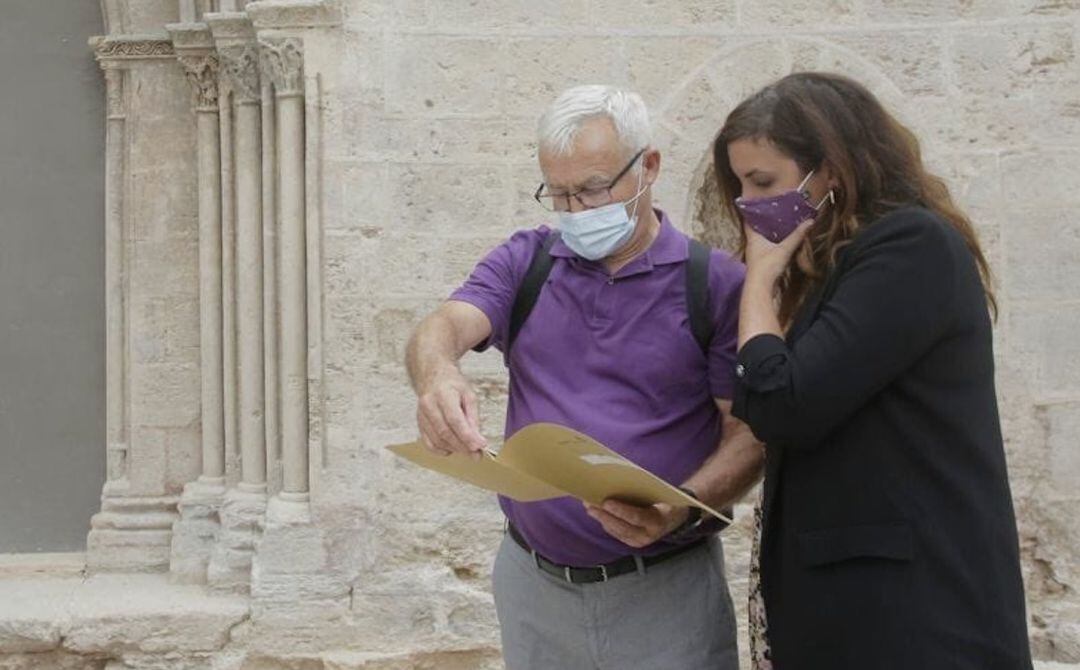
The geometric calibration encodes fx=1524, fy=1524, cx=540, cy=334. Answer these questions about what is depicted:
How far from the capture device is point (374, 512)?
4.98 m

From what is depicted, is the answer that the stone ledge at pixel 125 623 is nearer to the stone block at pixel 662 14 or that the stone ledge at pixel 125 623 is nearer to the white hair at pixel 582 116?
the stone block at pixel 662 14

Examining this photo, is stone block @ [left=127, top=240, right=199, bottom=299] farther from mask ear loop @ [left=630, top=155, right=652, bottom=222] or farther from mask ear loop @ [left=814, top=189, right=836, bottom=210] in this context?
mask ear loop @ [left=814, top=189, right=836, bottom=210]

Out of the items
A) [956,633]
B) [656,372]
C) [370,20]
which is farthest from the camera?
[370,20]

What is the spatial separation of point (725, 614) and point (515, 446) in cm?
62

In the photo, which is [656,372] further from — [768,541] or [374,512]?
[374,512]

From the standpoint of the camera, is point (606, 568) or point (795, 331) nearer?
point (795, 331)

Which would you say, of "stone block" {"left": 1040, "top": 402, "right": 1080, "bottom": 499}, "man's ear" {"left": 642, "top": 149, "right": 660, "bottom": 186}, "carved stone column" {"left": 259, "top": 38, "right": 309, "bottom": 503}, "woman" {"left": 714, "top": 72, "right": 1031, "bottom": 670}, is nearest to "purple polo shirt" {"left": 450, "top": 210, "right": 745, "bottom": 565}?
"man's ear" {"left": 642, "top": 149, "right": 660, "bottom": 186}

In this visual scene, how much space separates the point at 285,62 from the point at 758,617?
3.06 meters

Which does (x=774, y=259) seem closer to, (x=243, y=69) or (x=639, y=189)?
(x=639, y=189)

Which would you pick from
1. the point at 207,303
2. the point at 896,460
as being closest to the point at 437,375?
the point at 896,460

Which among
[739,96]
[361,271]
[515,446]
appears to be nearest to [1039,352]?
[739,96]

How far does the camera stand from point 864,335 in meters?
2.28

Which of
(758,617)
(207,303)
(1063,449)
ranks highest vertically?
(758,617)

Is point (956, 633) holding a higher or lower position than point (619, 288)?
lower
